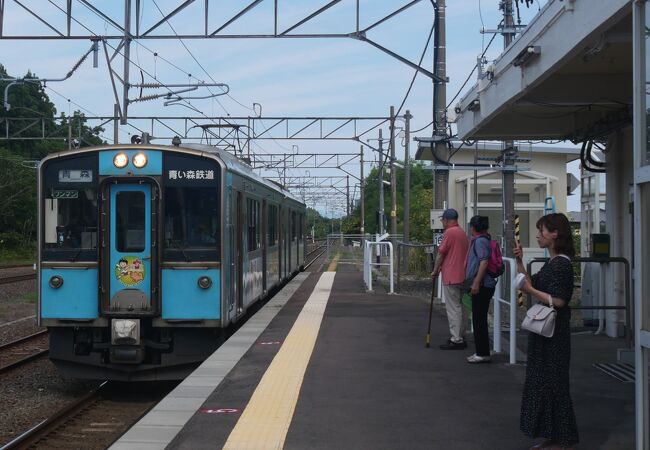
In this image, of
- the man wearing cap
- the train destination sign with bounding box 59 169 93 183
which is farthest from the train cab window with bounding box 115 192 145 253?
the man wearing cap

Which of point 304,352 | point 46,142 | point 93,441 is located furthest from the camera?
point 46,142

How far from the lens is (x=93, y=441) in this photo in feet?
27.8

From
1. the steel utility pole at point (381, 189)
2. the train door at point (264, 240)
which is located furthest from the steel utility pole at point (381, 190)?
the train door at point (264, 240)

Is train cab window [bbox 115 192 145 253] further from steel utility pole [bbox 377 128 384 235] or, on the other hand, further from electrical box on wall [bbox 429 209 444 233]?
steel utility pole [bbox 377 128 384 235]

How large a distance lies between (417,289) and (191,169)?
39.1ft

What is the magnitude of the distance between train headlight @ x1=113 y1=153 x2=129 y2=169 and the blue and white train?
0.04 ft

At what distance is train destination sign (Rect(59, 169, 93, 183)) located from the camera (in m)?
10.4

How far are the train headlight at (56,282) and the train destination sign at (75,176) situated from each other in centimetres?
115

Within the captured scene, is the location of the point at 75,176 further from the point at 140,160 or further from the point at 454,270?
the point at 454,270

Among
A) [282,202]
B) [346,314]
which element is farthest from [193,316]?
[282,202]

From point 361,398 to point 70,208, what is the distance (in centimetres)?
478

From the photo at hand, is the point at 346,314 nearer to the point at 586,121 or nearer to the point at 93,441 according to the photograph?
the point at 586,121

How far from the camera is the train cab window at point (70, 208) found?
33.9 feet

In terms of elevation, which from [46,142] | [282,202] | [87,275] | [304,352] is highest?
[46,142]
